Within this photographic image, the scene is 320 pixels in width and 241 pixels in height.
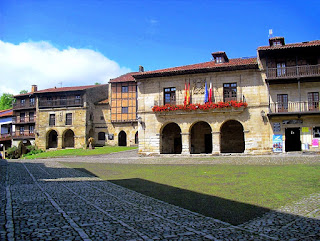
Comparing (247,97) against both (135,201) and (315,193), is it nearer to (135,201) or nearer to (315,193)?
(315,193)

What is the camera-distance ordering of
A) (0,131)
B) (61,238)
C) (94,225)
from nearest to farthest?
(61,238) → (94,225) → (0,131)

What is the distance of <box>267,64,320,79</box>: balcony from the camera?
23283mm

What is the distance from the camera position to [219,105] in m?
25.3

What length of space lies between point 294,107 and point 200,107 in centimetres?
789

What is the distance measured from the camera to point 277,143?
24.0 m

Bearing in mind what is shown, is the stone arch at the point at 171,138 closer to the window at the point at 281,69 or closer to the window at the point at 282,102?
the window at the point at 282,102

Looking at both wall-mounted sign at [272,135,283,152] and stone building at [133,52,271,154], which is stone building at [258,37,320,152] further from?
stone building at [133,52,271,154]

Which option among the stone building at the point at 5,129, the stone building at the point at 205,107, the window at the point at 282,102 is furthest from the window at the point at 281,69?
the stone building at the point at 5,129

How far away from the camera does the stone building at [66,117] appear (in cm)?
4203

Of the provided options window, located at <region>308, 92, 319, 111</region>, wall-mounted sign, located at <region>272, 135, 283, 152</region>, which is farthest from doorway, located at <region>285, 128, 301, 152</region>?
window, located at <region>308, 92, 319, 111</region>

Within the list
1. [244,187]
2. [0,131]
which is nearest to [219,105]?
[244,187]

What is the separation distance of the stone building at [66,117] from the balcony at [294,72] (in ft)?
89.5

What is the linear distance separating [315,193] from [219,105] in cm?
1723

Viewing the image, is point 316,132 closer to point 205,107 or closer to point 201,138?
point 205,107
